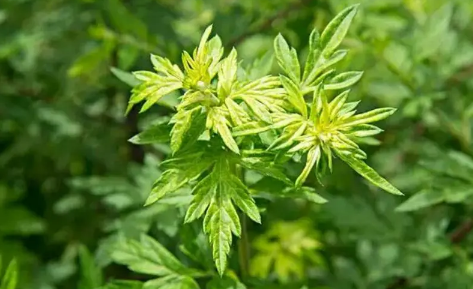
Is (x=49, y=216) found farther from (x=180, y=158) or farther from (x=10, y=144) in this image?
(x=180, y=158)

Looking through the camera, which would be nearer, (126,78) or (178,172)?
(178,172)

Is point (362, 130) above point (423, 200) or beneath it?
above

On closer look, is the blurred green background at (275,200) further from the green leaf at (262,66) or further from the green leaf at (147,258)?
the green leaf at (262,66)

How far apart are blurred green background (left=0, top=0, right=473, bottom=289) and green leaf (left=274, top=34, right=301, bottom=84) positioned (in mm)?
356

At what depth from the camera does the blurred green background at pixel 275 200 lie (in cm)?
164

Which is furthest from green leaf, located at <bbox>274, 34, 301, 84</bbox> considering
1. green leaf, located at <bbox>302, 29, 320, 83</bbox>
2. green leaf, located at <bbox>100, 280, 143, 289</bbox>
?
green leaf, located at <bbox>100, 280, 143, 289</bbox>

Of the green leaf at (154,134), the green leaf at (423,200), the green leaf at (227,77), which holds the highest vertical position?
the green leaf at (227,77)

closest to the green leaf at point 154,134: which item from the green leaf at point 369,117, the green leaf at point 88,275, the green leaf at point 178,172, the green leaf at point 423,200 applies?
the green leaf at point 178,172

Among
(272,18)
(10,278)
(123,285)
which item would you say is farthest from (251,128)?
(272,18)

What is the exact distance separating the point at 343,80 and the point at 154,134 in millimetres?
296

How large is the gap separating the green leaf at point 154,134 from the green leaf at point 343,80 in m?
0.25

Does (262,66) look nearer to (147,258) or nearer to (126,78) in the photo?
(126,78)

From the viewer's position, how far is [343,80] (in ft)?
3.68

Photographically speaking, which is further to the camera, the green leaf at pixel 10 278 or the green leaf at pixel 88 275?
the green leaf at pixel 88 275
